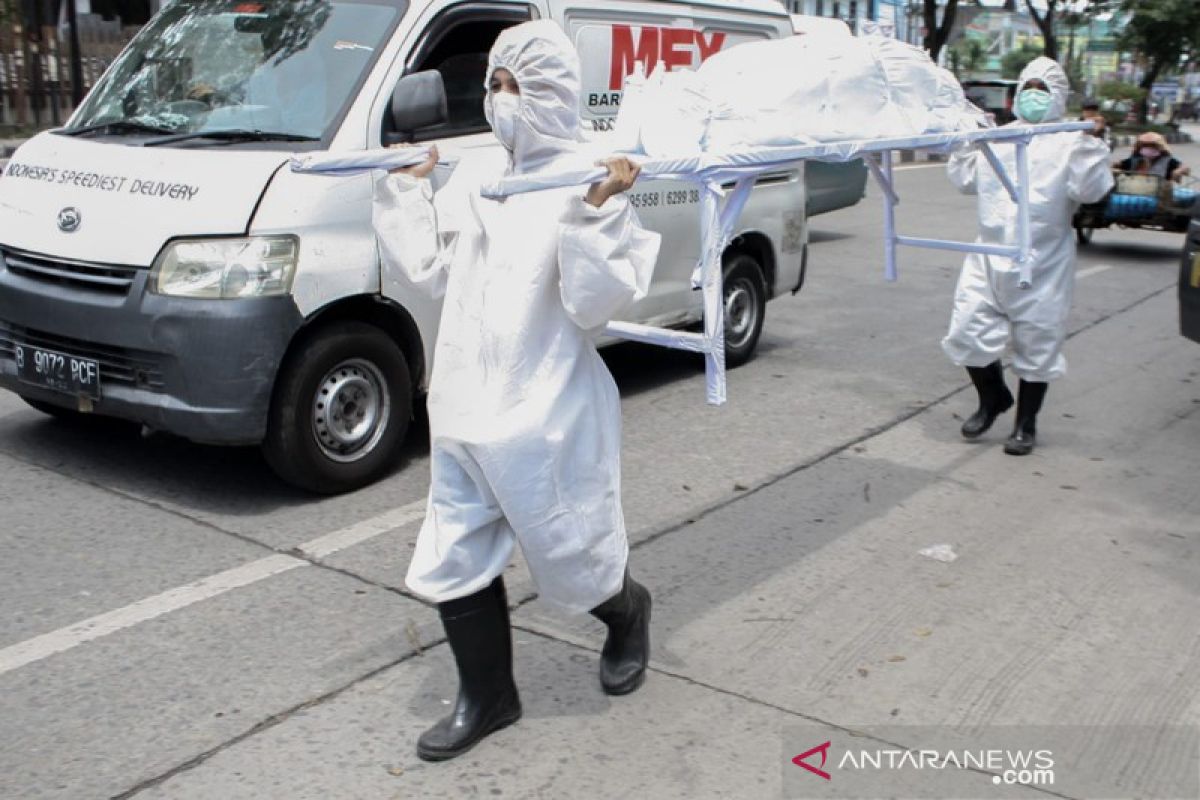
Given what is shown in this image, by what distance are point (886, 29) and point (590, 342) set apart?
99.1 inches

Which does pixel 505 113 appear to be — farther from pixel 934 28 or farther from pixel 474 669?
pixel 934 28

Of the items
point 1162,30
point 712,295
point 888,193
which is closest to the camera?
point 712,295

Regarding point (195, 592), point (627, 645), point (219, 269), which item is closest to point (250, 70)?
point (219, 269)

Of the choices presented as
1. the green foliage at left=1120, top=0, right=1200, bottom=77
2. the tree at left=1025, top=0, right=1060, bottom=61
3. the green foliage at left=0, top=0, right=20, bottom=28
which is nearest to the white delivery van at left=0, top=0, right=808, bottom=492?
the green foliage at left=0, top=0, right=20, bottom=28

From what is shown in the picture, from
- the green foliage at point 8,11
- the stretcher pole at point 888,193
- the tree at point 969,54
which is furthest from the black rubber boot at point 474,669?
the tree at point 969,54

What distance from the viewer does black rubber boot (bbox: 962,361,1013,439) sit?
21.4 ft

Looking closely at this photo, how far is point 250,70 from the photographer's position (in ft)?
19.1

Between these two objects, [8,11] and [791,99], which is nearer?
[791,99]

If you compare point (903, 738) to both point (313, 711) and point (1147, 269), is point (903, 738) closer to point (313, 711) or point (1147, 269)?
point (313, 711)

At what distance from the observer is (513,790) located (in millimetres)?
3400

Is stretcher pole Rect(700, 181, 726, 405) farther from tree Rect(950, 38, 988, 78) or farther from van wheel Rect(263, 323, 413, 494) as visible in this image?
tree Rect(950, 38, 988, 78)

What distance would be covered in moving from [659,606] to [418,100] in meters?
2.15

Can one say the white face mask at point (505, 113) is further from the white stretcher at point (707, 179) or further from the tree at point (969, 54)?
the tree at point (969, 54)

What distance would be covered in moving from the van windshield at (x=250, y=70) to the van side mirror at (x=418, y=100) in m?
0.41
